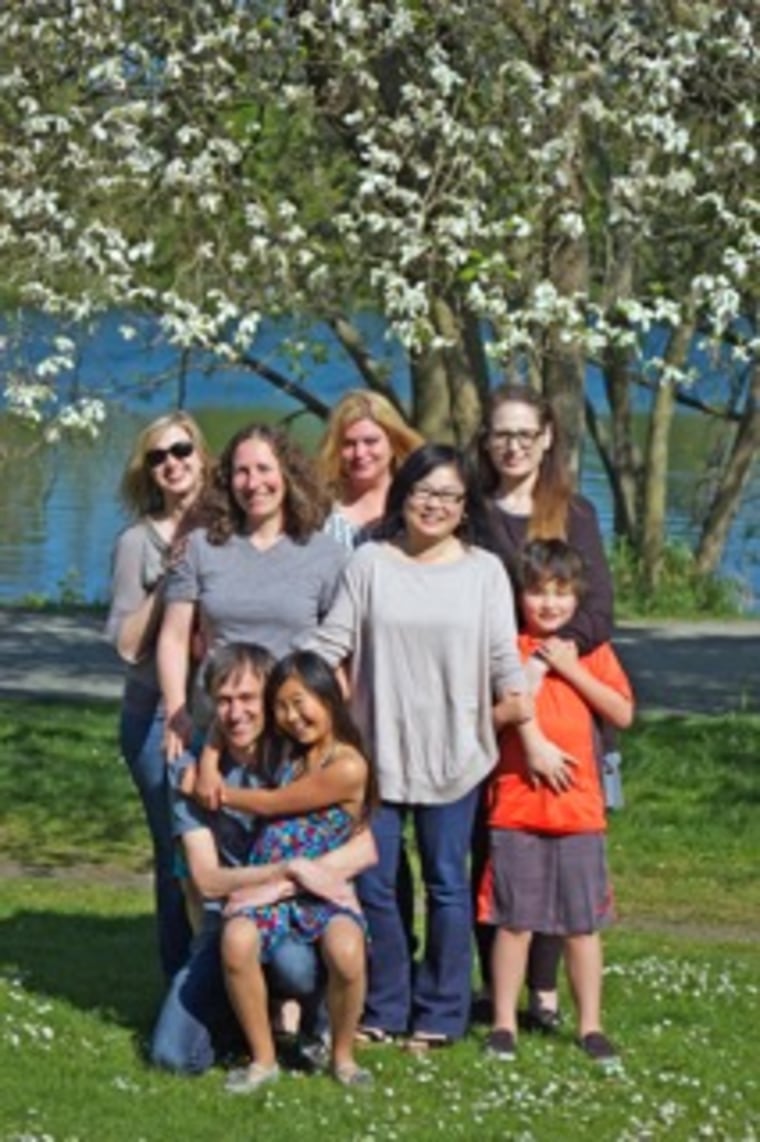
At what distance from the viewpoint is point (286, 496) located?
29.5 feet

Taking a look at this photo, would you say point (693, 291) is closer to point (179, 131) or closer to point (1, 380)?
point (179, 131)

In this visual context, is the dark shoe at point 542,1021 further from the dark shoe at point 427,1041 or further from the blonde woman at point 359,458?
the blonde woman at point 359,458

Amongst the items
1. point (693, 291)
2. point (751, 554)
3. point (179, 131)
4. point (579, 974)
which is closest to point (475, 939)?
point (579, 974)

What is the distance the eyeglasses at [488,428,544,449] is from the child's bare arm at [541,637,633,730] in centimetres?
61

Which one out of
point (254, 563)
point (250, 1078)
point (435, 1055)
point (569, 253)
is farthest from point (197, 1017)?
point (569, 253)

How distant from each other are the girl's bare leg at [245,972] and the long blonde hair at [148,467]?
4.82 feet

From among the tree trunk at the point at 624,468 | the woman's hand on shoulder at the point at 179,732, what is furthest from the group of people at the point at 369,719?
the tree trunk at the point at 624,468

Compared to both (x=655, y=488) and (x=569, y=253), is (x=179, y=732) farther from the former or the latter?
(x=655, y=488)

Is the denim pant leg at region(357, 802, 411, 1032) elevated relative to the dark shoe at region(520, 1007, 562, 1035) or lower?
elevated

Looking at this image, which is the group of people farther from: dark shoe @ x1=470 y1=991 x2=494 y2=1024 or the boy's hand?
dark shoe @ x1=470 y1=991 x2=494 y2=1024

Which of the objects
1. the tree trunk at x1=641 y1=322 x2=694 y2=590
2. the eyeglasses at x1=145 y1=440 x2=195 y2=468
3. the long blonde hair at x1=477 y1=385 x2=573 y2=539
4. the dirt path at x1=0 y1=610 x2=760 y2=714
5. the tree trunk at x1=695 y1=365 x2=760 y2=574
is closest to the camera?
the long blonde hair at x1=477 y1=385 x2=573 y2=539

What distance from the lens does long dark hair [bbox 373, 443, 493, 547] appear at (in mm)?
8820

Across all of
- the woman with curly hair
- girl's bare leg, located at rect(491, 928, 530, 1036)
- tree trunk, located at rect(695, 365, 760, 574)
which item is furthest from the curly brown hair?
tree trunk, located at rect(695, 365, 760, 574)

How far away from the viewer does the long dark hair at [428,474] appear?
28.9 ft
